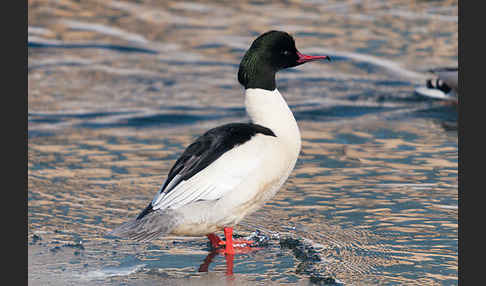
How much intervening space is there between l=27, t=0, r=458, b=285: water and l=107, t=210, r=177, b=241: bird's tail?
0.64 ft

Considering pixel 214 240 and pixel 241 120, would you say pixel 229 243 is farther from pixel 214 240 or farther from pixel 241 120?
pixel 241 120

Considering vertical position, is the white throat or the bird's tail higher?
the white throat

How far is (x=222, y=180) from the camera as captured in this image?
16.9 feet

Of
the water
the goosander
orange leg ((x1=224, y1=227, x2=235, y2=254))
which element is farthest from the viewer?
the goosander

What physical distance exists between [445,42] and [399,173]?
694 cm

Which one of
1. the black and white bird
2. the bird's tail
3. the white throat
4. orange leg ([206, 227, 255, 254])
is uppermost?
the white throat

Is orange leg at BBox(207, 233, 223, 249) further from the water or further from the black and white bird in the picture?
the water

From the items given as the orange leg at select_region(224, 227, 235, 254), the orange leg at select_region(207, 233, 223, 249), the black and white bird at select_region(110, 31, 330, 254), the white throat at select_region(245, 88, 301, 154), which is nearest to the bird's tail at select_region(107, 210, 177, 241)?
the black and white bird at select_region(110, 31, 330, 254)

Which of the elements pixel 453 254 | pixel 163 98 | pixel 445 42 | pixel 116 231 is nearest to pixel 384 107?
pixel 163 98

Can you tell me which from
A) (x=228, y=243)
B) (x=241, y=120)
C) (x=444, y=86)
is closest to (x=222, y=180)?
(x=228, y=243)

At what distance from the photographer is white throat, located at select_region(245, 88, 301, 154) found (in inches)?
219

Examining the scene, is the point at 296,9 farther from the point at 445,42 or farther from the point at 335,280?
the point at 335,280

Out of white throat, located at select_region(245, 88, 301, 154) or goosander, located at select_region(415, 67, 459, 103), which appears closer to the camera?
white throat, located at select_region(245, 88, 301, 154)

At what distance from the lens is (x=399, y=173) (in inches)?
280
